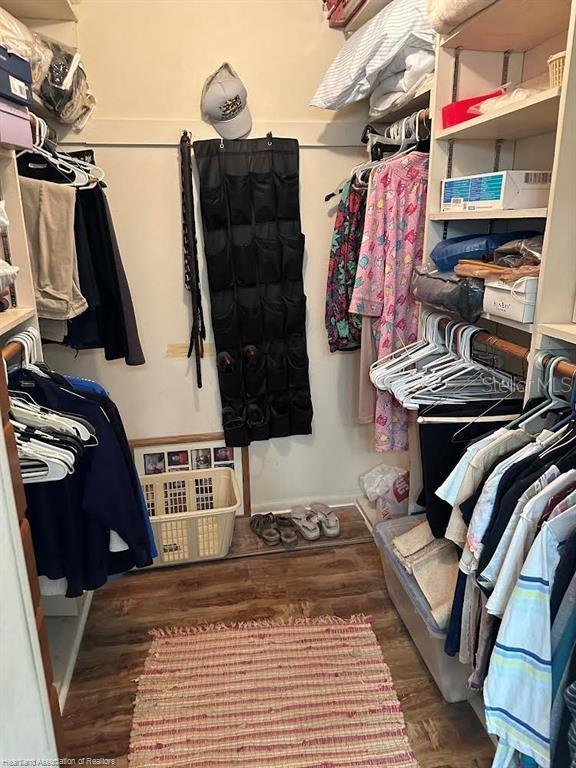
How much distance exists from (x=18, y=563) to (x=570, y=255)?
1.38 metres

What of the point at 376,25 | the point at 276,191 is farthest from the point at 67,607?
the point at 376,25

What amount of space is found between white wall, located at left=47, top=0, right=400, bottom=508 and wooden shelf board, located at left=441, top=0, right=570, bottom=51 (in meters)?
0.94

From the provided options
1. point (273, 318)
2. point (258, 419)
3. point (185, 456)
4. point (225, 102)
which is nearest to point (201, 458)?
point (185, 456)

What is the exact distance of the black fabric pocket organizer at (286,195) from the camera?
7.91 feet

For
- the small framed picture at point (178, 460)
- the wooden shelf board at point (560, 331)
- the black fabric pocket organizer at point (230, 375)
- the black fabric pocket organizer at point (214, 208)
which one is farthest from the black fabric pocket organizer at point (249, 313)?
the wooden shelf board at point (560, 331)

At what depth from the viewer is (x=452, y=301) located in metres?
1.55

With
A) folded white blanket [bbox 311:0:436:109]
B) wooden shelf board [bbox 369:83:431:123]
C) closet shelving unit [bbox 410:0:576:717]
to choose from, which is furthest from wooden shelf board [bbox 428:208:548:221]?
folded white blanket [bbox 311:0:436:109]

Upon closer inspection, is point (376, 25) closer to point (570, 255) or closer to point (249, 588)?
point (570, 255)

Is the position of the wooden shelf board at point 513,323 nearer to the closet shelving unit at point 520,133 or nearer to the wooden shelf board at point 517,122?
the closet shelving unit at point 520,133

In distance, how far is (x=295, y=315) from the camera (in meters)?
2.58

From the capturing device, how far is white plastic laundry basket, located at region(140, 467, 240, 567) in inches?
93.7

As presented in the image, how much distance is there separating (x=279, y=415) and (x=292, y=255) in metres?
0.79

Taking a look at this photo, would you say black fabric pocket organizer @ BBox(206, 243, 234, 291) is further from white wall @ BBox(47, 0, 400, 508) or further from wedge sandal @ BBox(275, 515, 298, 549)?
wedge sandal @ BBox(275, 515, 298, 549)

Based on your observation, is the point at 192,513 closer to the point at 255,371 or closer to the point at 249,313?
the point at 255,371
